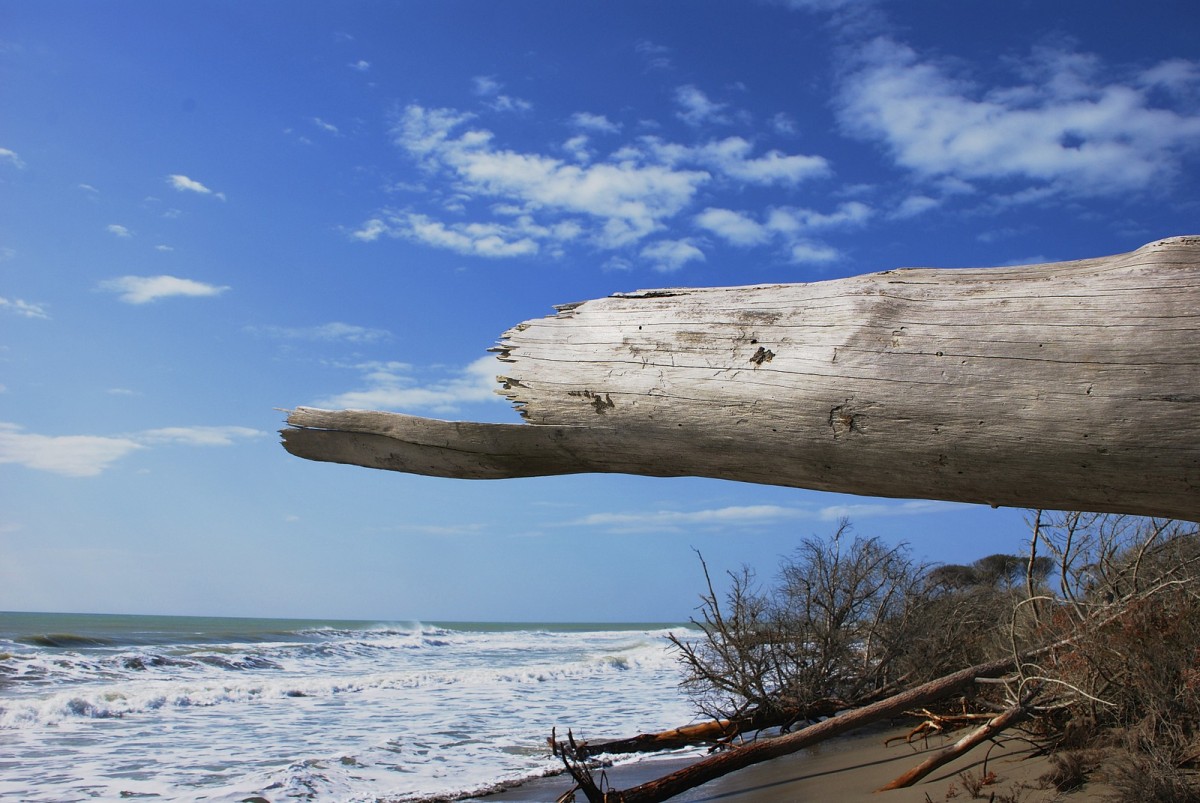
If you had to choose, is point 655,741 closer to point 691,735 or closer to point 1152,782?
point 691,735

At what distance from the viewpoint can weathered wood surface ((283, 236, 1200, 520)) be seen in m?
1.48

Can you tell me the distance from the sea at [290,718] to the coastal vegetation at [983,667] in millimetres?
1977

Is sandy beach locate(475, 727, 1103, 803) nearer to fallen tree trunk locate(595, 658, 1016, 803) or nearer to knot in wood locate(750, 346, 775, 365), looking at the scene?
fallen tree trunk locate(595, 658, 1016, 803)

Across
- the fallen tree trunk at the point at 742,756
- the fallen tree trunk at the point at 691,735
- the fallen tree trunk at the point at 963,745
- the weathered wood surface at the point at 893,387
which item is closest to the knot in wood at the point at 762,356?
the weathered wood surface at the point at 893,387

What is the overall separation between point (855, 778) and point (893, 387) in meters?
8.94

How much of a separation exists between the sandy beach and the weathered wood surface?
22.0ft

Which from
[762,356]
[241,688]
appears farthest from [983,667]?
[241,688]

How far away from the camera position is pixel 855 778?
9188 millimetres

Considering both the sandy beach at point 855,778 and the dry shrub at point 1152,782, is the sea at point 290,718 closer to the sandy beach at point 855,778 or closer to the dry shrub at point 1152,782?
the sandy beach at point 855,778

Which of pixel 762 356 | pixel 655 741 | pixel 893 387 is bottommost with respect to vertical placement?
pixel 655 741

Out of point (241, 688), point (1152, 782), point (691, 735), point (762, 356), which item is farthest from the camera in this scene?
point (241, 688)

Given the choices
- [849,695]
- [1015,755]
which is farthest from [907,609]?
[1015,755]

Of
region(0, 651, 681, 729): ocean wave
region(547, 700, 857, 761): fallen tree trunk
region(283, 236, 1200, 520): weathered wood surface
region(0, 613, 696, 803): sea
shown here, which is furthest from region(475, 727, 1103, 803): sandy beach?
region(0, 651, 681, 729): ocean wave

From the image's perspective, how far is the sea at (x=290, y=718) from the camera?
9516mm
